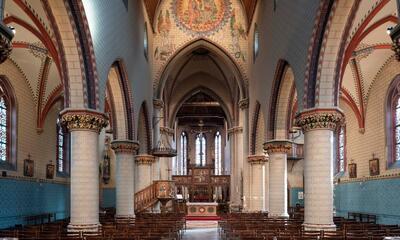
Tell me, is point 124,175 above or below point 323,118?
below

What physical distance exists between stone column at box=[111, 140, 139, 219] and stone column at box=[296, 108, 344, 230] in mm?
10142

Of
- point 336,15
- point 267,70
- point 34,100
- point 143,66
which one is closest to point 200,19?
point 143,66

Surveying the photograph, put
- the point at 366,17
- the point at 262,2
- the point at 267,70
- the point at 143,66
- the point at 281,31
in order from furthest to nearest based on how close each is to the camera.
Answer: the point at 143,66, the point at 262,2, the point at 267,70, the point at 281,31, the point at 366,17

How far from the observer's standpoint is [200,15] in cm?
3366

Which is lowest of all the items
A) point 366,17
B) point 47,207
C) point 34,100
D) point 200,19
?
point 47,207

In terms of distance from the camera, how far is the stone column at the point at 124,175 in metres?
24.0

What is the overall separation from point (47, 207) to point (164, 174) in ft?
47.9

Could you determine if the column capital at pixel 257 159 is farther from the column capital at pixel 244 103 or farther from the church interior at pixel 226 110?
the column capital at pixel 244 103

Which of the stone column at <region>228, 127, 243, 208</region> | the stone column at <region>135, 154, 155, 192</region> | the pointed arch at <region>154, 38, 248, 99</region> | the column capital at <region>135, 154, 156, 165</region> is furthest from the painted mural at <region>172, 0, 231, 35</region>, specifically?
the stone column at <region>228, 127, 243, 208</region>

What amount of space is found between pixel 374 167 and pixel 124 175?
12937 mm

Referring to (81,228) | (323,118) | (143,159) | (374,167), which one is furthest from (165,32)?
(81,228)

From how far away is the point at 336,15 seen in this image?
605 inches

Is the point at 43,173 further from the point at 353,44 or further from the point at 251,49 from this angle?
the point at 353,44

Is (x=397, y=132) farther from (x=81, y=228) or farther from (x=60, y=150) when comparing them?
(x=60, y=150)
